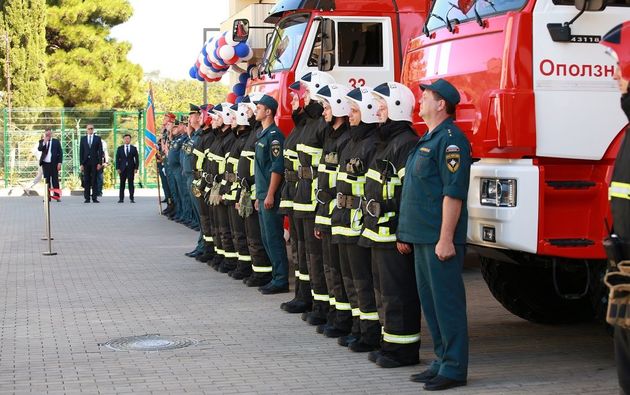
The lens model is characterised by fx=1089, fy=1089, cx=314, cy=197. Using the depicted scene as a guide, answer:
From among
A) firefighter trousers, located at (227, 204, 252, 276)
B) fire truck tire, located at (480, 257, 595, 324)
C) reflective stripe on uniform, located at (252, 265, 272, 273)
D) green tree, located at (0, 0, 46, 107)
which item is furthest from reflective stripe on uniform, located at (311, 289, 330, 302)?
green tree, located at (0, 0, 46, 107)

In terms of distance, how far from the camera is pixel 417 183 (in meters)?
7.20

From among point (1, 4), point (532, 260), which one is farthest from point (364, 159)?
point (1, 4)

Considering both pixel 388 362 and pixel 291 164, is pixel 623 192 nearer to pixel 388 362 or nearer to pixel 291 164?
pixel 388 362

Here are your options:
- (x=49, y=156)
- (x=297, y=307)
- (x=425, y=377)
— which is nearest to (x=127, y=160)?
(x=49, y=156)

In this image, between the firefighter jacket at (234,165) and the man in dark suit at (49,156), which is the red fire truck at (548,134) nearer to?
the firefighter jacket at (234,165)

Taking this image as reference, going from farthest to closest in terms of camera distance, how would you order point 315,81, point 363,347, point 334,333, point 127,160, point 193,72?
point 127,160 → point 193,72 → point 315,81 → point 334,333 → point 363,347

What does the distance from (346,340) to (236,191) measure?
3.91 meters

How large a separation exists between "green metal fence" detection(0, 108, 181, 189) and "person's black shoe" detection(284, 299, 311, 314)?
25.9 metres

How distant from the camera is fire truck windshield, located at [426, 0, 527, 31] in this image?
7547mm

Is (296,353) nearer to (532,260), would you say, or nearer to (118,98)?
(532,260)

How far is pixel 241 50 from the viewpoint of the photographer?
62.5 feet

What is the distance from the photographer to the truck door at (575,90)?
7195 millimetres

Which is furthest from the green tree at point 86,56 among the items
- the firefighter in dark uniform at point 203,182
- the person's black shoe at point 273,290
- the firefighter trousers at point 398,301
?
the firefighter trousers at point 398,301

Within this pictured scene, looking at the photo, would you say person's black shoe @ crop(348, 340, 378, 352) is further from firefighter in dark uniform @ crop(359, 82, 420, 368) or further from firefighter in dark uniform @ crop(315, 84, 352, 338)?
firefighter in dark uniform @ crop(315, 84, 352, 338)
